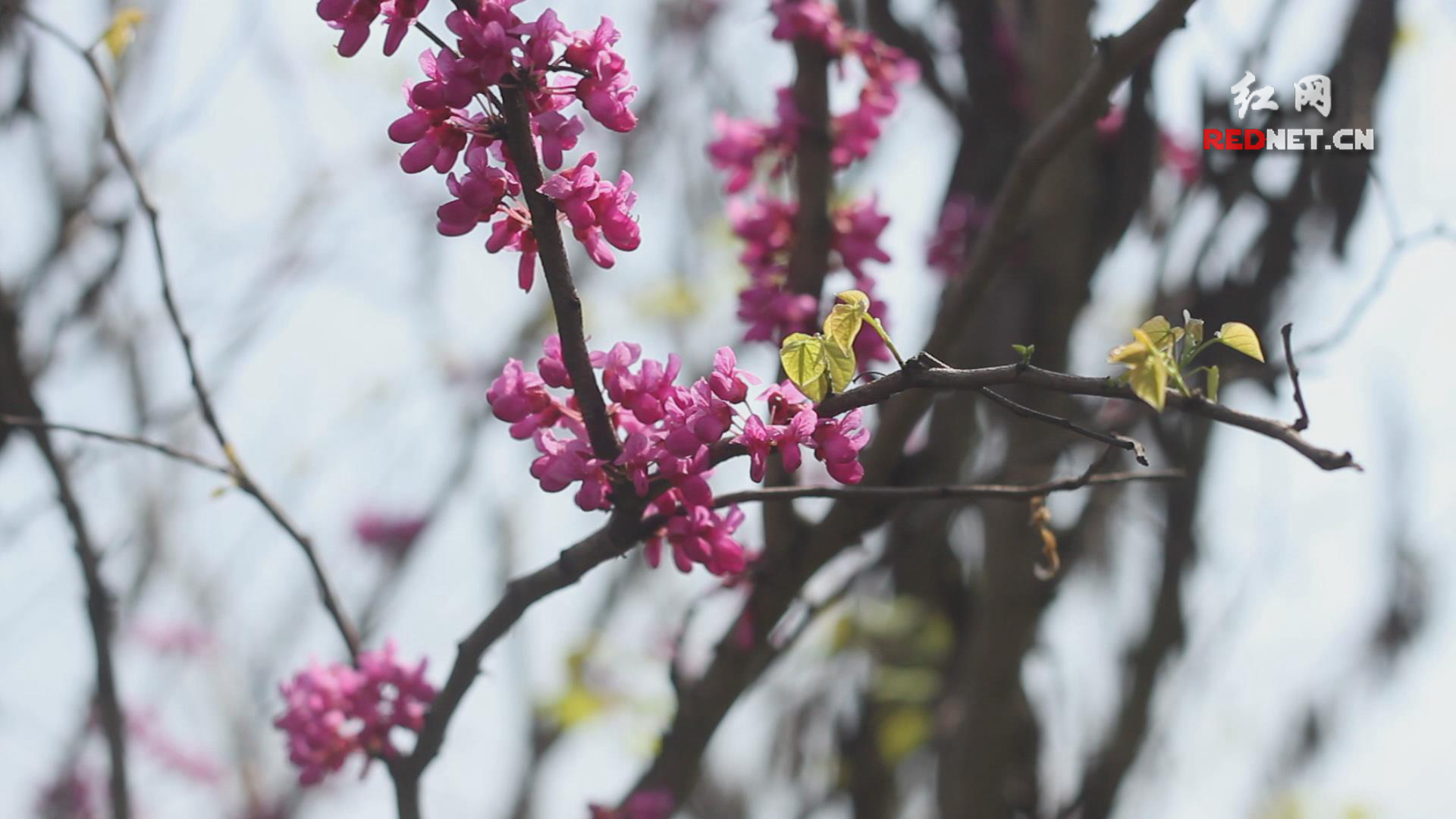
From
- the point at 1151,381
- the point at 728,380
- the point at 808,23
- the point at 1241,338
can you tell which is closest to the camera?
the point at 1151,381

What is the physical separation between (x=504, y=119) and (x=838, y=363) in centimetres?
42

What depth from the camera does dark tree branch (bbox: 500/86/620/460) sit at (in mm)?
1172

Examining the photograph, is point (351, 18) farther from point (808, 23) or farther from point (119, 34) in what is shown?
point (119, 34)

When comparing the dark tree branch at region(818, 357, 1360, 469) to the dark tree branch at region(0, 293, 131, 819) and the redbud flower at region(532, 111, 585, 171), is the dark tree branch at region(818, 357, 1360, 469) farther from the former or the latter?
the dark tree branch at region(0, 293, 131, 819)

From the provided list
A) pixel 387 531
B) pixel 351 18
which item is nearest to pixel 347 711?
pixel 351 18

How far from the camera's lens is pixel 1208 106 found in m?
2.88

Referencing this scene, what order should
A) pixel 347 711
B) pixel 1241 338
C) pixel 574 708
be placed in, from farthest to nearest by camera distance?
pixel 574 708, pixel 347 711, pixel 1241 338

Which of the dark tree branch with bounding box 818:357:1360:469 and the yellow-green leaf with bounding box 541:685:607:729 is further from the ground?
the yellow-green leaf with bounding box 541:685:607:729

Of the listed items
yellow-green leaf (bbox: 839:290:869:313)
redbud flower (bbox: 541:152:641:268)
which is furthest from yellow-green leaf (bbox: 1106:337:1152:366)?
redbud flower (bbox: 541:152:641:268)

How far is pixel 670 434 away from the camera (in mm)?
1231

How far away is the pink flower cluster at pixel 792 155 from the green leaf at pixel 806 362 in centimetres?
81

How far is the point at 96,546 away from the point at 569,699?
2.24m

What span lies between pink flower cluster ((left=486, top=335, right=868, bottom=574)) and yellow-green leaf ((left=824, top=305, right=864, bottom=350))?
3.5 inches

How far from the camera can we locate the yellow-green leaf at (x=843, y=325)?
120 centimetres
